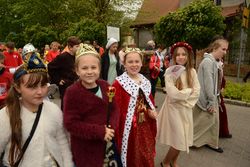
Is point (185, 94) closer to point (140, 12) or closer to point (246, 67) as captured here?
point (246, 67)

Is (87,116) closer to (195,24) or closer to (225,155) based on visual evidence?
(225,155)

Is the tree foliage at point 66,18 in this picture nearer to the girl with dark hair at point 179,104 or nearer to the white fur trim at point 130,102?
the girl with dark hair at point 179,104

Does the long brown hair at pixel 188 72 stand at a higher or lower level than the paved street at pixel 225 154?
higher

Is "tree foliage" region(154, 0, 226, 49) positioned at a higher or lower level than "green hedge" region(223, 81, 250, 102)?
higher

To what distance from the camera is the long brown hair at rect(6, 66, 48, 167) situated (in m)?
2.25

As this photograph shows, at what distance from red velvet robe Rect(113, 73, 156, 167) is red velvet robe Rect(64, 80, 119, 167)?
75 cm

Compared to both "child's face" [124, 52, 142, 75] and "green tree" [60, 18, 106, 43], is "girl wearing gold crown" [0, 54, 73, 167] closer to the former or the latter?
"child's face" [124, 52, 142, 75]

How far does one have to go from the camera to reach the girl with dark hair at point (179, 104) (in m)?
4.05

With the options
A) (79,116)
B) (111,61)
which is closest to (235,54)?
(111,61)

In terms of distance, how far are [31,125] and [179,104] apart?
234 cm

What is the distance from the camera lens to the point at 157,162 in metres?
4.68

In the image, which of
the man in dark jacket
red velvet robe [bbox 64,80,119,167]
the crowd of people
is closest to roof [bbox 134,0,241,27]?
the man in dark jacket

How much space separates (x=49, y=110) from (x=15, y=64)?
6.95 m

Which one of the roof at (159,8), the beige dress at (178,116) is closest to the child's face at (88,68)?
the beige dress at (178,116)
